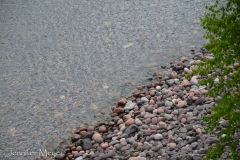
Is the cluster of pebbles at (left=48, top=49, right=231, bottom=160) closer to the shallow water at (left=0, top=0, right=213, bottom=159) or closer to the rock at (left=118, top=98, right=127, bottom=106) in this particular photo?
the rock at (left=118, top=98, right=127, bottom=106)

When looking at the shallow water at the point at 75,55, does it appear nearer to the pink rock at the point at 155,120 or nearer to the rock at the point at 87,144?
the rock at the point at 87,144

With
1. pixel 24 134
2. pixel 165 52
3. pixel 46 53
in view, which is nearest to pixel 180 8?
pixel 165 52

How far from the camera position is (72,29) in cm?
315

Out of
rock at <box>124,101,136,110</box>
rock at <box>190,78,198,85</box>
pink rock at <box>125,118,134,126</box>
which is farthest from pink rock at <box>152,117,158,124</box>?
rock at <box>190,78,198,85</box>

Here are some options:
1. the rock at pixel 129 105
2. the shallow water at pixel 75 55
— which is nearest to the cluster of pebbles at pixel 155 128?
the rock at pixel 129 105

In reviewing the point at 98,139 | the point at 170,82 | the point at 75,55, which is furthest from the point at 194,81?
the point at 75,55

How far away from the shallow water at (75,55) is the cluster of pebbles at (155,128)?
4.1 inches

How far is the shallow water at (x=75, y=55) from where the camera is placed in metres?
2.36

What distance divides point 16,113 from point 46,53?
0.63 metres

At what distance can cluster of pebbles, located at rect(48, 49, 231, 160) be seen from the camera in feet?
6.31

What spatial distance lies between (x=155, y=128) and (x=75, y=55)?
3.28 feet

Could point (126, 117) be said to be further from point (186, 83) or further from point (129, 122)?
point (186, 83)

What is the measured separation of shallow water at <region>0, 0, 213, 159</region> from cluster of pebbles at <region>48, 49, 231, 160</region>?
104 millimetres

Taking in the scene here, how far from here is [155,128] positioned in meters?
2.09
